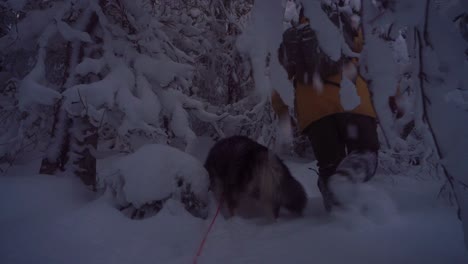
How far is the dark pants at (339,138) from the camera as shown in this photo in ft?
9.29

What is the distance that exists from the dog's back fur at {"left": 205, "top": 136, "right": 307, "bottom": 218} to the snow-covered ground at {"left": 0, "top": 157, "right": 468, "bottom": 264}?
16cm

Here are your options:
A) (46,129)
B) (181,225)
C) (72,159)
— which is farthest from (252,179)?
(46,129)

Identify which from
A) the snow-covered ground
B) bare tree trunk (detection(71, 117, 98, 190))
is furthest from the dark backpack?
bare tree trunk (detection(71, 117, 98, 190))

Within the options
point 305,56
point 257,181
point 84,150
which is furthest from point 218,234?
point 84,150

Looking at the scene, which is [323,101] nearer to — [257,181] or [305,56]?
[305,56]

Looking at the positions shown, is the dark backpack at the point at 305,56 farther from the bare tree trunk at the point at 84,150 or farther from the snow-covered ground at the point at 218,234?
the bare tree trunk at the point at 84,150

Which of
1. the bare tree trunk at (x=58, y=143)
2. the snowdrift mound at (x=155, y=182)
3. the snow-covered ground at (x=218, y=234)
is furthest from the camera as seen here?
the bare tree trunk at (x=58, y=143)

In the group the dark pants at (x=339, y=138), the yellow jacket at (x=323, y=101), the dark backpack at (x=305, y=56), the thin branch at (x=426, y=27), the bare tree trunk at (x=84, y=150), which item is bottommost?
the bare tree trunk at (x=84, y=150)

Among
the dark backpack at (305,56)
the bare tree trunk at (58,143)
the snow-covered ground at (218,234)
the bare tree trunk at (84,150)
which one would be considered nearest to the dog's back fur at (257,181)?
the snow-covered ground at (218,234)

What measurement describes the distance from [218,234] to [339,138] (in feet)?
4.39

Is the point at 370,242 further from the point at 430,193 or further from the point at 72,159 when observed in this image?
the point at 72,159

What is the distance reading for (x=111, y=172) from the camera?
116 inches

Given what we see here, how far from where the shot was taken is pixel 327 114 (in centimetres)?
288

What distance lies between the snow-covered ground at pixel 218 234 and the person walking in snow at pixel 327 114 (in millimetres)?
255
